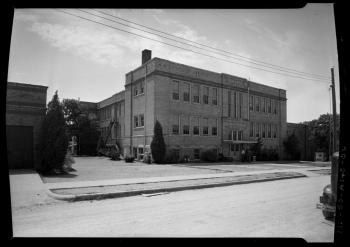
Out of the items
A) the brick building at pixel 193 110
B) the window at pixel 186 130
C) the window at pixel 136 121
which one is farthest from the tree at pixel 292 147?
the window at pixel 136 121

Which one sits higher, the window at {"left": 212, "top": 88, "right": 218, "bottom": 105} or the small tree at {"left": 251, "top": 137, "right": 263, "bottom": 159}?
the window at {"left": 212, "top": 88, "right": 218, "bottom": 105}

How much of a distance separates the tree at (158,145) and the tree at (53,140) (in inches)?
470

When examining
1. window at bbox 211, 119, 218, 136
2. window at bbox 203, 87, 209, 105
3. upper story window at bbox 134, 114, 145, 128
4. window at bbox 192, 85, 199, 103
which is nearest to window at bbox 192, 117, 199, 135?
window at bbox 192, 85, 199, 103

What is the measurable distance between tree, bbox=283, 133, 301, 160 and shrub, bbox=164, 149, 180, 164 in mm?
22613

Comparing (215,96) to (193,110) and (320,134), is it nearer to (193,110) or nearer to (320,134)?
(193,110)

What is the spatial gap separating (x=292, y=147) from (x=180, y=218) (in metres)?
42.4

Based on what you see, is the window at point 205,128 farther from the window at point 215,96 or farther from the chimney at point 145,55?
the chimney at point 145,55

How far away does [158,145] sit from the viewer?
30.0 metres

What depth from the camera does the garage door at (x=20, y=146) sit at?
1984 centimetres

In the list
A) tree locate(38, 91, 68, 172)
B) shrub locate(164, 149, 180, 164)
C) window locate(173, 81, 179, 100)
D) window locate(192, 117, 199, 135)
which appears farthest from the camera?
window locate(192, 117, 199, 135)

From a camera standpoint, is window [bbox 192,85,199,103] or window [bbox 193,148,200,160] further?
window [bbox 192,85,199,103]

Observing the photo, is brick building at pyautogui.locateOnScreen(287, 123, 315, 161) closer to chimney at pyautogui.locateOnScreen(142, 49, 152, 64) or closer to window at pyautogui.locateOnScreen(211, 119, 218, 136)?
window at pyautogui.locateOnScreen(211, 119, 218, 136)

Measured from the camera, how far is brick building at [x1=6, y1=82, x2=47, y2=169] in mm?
19953
